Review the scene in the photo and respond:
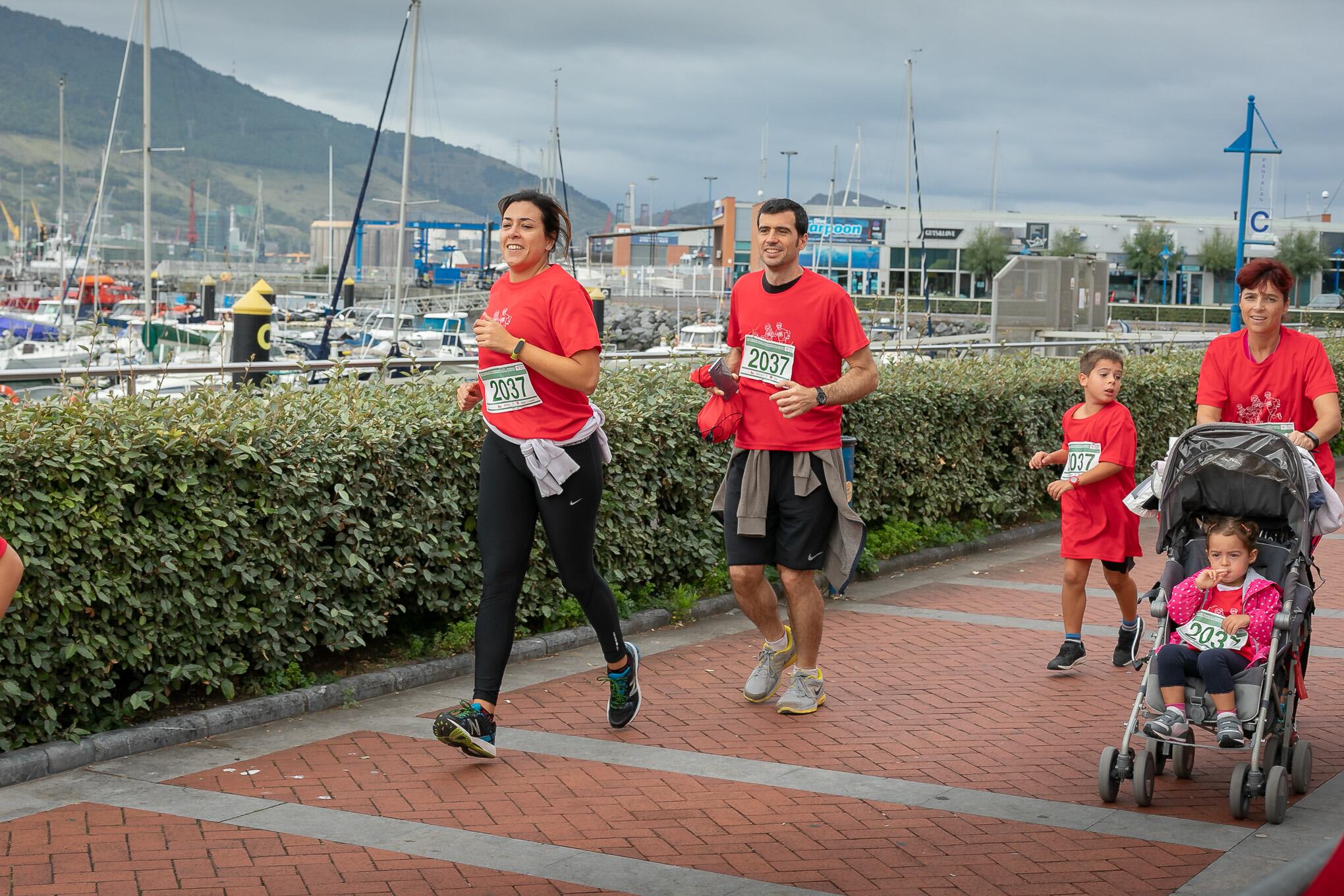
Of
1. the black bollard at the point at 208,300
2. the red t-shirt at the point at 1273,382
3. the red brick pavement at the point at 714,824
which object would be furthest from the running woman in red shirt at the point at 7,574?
the black bollard at the point at 208,300

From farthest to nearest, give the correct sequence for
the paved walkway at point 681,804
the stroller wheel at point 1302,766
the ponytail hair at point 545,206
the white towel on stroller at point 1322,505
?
the ponytail hair at point 545,206 → the white towel on stroller at point 1322,505 → the stroller wheel at point 1302,766 → the paved walkway at point 681,804

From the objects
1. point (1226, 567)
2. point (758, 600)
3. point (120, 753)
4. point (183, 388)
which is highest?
point (183, 388)

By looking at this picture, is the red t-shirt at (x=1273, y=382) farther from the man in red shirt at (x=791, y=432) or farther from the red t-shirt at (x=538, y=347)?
the red t-shirt at (x=538, y=347)

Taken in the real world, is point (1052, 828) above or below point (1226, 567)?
below

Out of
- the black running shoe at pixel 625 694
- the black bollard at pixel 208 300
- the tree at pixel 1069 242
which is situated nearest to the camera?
the black running shoe at pixel 625 694

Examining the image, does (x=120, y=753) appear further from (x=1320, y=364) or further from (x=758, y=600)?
(x=1320, y=364)

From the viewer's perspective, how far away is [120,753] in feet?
18.6

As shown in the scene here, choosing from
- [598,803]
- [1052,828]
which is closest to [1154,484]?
[1052,828]

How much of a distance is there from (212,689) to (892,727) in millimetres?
2966

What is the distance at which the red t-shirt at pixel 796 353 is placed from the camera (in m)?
6.27

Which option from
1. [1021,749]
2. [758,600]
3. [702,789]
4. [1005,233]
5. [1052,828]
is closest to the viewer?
[1052,828]

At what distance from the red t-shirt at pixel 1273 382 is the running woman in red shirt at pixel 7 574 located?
15.6 ft

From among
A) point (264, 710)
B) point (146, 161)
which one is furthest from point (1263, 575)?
point (146, 161)

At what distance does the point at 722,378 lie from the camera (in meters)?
6.29
